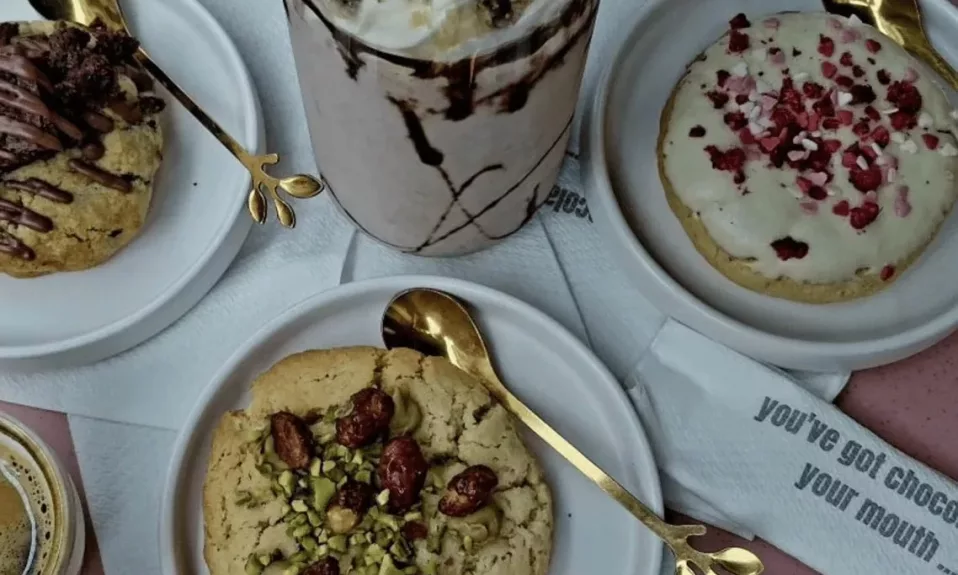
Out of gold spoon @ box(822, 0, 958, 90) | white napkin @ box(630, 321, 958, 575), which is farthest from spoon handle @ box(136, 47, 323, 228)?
gold spoon @ box(822, 0, 958, 90)

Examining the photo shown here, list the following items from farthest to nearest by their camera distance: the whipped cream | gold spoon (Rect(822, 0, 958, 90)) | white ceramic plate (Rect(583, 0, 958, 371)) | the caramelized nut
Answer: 1. gold spoon (Rect(822, 0, 958, 90))
2. white ceramic plate (Rect(583, 0, 958, 371))
3. the caramelized nut
4. the whipped cream

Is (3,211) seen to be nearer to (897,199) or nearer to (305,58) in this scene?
(305,58)

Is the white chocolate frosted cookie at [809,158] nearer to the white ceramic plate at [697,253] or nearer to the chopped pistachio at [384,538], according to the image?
the white ceramic plate at [697,253]

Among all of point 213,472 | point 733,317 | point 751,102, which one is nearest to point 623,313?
point 733,317

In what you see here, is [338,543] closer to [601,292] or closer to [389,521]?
[389,521]

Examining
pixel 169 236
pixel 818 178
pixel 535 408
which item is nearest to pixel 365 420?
pixel 535 408

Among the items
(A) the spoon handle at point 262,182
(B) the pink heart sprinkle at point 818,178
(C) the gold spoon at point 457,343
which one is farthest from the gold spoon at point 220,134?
(B) the pink heart sprinkle at point 818,178

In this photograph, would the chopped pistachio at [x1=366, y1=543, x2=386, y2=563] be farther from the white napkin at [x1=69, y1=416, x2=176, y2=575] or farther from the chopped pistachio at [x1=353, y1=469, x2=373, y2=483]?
the white napkin at [x1=69, y1=416, x2=176, y2=575]
